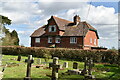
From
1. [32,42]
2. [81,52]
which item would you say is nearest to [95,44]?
[32,42]

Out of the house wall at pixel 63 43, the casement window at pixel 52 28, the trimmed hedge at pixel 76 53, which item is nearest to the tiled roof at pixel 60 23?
the casement window at pixel 52 28

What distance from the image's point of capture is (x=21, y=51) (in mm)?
36406

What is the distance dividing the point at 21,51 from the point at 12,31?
1072 inches

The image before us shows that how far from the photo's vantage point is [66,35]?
142ft

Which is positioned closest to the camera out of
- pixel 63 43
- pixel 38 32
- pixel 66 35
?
pixel 66 35

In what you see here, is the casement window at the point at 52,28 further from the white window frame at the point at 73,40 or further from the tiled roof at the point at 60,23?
the white window frame at the point at 73,40

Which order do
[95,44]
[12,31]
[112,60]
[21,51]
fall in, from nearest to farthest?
1. [112,60]
2. [21,51]
3. [95,44]
4. [12,31]

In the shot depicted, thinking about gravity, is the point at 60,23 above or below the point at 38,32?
above

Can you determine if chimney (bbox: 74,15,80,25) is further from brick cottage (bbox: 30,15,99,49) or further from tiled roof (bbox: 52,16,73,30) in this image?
tiled roof (bbox: 52,16,73,30)

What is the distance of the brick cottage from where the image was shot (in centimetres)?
4203

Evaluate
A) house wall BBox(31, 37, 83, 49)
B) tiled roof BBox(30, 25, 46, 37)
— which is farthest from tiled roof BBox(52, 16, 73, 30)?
tiled roof BBox(30, 25, 46, 37)

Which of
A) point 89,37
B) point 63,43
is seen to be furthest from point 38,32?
point 89,37

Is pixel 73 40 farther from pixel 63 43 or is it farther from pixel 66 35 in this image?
pixel 63 43

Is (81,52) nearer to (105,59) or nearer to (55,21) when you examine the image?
(105,59)
